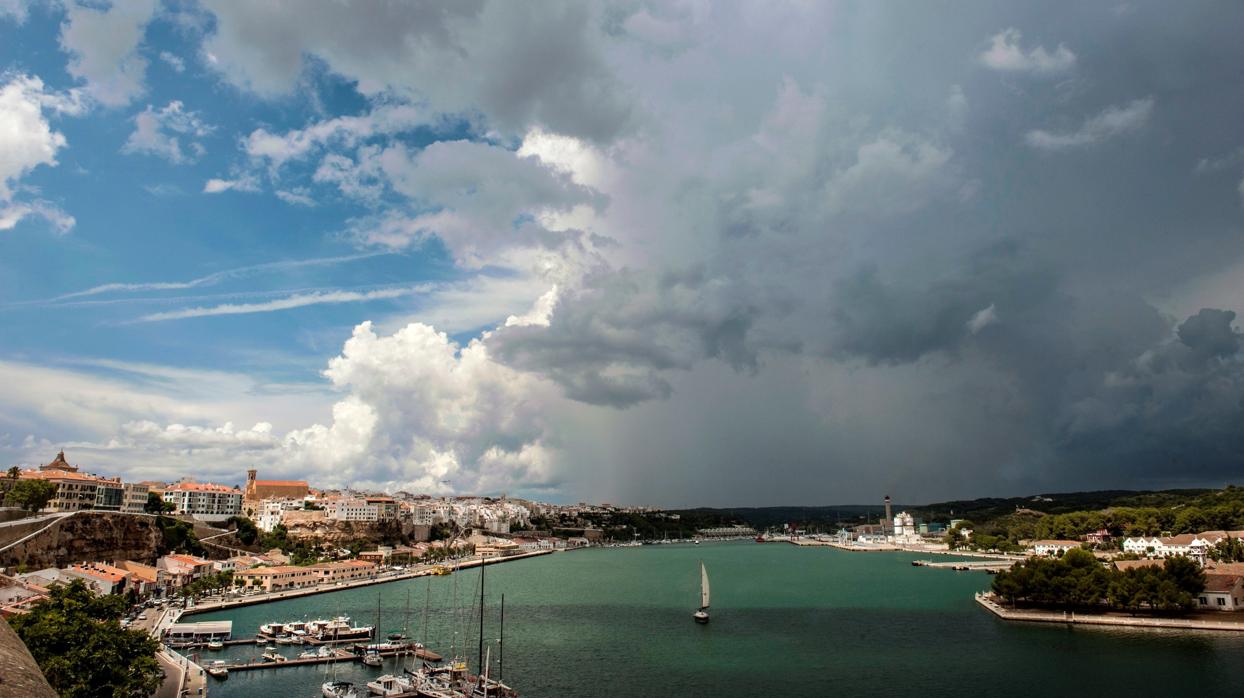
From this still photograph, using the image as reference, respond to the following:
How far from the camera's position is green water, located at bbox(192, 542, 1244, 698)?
89.3ft

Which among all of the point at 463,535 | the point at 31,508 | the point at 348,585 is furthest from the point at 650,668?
the point at 463,535

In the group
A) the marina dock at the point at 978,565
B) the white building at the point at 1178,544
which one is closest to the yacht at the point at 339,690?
the marina dock at the point at 978,565

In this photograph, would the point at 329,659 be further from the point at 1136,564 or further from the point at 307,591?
the point at 1136,564

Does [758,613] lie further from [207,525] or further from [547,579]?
[207,525]

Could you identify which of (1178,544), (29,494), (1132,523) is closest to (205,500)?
(29,494)

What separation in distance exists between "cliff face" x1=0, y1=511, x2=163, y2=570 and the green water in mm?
12457

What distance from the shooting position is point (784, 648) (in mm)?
35062

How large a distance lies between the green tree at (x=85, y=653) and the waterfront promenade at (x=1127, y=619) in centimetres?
4135

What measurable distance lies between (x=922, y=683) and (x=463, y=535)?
124227 millimetres

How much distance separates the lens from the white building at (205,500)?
296 feet

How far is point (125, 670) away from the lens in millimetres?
20422

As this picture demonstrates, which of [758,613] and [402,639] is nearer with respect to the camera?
[402,639]

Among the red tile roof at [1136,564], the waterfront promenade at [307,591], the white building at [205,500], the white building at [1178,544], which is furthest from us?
the white building at [205,500]

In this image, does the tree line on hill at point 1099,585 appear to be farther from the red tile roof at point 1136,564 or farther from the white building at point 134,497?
the white building at point 134,497
